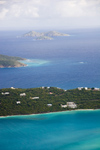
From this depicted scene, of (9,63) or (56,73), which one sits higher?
(9,63)

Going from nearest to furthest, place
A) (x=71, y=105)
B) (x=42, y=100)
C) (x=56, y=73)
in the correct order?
(x=71, y=105), (x=42, y=100), (x=56, y=73)

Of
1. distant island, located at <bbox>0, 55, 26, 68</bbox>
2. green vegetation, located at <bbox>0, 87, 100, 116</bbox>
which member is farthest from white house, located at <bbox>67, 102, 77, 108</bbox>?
distant island, located at <bbox>0, 55, 26, 68</bbox>

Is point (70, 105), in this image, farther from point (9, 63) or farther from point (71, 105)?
point (9, 63)

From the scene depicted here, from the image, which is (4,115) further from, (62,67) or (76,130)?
(62,67)

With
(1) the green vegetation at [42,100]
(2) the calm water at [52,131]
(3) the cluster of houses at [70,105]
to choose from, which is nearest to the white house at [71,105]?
(3) the cluster of houses at [70,105]

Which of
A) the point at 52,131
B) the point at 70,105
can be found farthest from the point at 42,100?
the point at 52,131

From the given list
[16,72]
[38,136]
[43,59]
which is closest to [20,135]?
[38,136]

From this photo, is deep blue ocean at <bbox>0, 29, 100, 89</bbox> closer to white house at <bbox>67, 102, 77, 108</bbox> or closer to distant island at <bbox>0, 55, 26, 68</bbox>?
distant island at <bbox>0, 55, 26, 68</bbox>
